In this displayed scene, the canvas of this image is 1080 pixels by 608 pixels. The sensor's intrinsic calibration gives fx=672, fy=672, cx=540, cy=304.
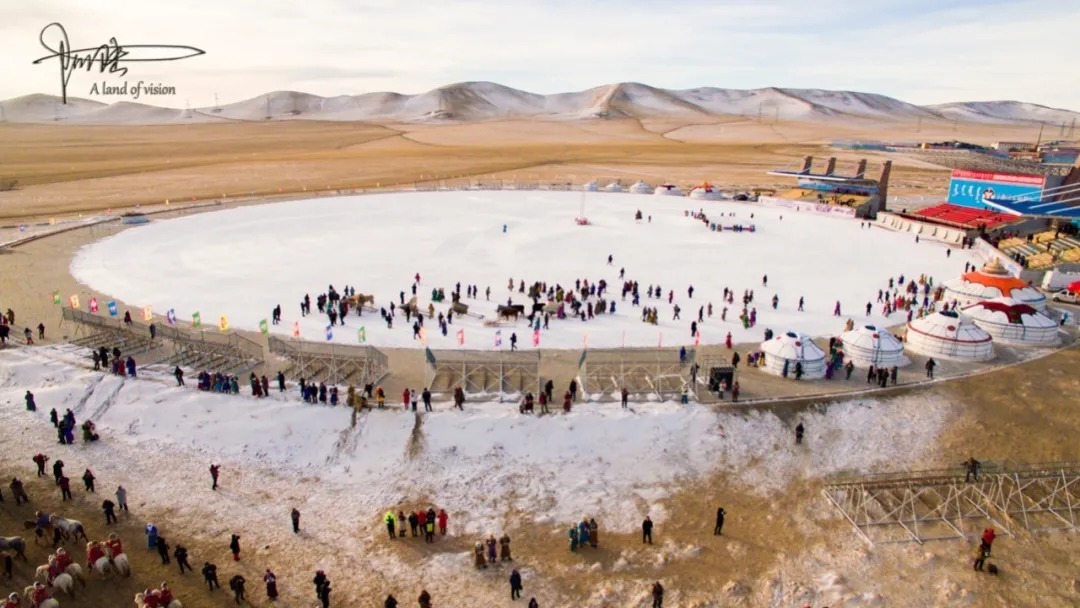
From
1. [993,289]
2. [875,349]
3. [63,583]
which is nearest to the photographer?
[63,583]

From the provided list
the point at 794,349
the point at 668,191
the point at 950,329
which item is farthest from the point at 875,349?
the point at 668,191

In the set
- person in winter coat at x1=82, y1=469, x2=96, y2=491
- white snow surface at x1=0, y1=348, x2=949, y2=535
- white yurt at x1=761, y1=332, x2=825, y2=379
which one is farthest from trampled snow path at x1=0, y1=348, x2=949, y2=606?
white yurt at x1=761, y1=332, x2=825, y2=379

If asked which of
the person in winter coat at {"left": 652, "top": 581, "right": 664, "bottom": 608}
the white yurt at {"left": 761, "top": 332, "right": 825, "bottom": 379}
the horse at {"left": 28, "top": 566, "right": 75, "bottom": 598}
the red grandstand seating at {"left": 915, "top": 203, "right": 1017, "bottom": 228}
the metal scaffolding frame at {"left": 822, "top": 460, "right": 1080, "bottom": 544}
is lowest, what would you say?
the horse at {"left": 28, "top": 566, "right": 75, "bottom": 598}

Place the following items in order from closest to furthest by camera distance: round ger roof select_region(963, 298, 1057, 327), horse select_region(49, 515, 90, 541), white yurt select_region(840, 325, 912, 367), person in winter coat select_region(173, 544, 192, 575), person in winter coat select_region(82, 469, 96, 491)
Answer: person in winter coat select_region(173, 544, 192, 575) < horse select_region(49, 515, 90, 541) < person in winter coat select_region(82, 469, 96, 491) < white yurt select_region(840, 325, 912, 367) < round ger roof select_region(963, 298, 1057, 327)

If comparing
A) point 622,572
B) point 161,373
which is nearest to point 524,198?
point 161,373

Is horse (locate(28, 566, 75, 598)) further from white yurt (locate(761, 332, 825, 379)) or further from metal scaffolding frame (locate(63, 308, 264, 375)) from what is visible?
white yurt (locate(761, 332, 825, 379))

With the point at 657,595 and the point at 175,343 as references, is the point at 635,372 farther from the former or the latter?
the point at 175,343
